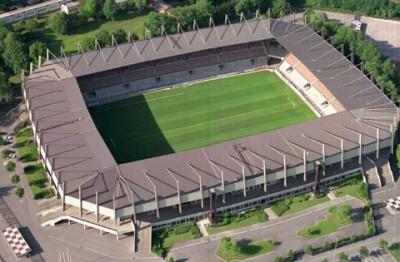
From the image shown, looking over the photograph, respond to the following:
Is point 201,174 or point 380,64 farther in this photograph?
point 380,64

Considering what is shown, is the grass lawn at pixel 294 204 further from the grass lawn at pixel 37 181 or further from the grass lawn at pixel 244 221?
the grass lawn at pixel 37 181

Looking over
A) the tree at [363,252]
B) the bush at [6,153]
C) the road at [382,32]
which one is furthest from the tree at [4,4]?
the tree at [363,252]

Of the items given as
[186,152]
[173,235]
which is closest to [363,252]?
[173,235]

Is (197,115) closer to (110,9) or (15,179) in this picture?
(15,179)

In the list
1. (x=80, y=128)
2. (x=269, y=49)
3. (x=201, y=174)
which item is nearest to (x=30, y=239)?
(x=80, y=128)

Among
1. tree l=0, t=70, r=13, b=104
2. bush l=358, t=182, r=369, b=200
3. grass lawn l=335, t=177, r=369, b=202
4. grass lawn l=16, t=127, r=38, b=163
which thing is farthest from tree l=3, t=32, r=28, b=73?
bush l=358, t=182, r=369, b=200

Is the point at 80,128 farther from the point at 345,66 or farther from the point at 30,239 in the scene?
the point at 345,66

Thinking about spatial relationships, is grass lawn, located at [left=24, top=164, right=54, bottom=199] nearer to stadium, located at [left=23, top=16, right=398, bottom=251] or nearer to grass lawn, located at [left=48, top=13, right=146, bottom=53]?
stadium, located at [left=23, top=16, right=398, bottom=251]

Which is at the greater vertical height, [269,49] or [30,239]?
[269,49]
